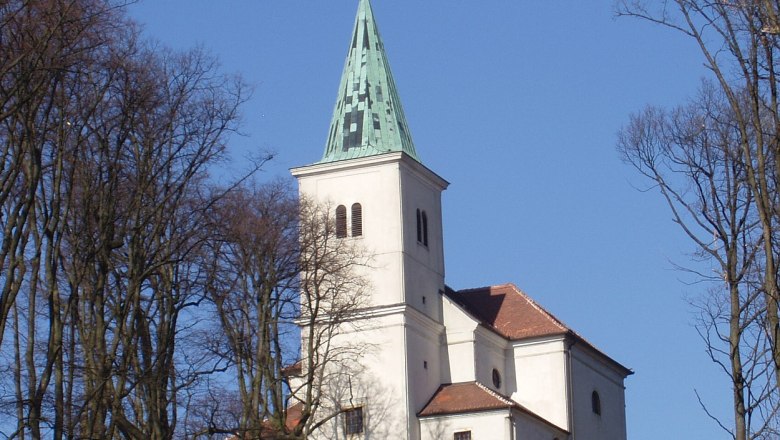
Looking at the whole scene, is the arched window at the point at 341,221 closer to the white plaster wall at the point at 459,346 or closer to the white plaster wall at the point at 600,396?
the white plaster wall at the point at 459,346

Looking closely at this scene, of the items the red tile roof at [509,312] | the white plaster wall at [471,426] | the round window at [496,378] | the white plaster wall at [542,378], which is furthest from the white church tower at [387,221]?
the white plaster wall at [542,378]

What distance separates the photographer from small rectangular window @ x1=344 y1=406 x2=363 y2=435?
56625 millimetres

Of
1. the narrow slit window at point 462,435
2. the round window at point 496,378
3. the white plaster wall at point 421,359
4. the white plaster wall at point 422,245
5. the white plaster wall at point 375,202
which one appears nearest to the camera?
the narrow slit window at point 462,435

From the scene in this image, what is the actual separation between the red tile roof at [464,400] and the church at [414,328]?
5cm

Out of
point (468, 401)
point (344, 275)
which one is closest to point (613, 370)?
point (468, 401)

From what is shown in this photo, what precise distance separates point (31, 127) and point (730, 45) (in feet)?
42.2

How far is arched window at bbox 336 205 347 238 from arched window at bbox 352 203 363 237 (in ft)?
1.12

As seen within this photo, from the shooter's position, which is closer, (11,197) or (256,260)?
(11,197)

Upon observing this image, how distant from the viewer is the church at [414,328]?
57.0m

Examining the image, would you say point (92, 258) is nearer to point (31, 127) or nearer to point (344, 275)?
point (31, 127)

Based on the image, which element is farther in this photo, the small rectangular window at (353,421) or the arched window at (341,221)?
the arched window at (341,221)

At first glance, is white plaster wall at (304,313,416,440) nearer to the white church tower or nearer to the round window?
the white church tower

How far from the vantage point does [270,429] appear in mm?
44062

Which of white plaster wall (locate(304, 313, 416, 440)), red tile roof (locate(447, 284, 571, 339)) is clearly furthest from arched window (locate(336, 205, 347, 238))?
red tile roof (locate(447, 284, 571, 339))
